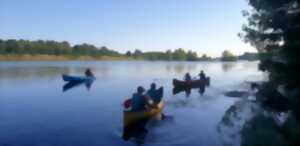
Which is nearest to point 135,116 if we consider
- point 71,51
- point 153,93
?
point 153,93

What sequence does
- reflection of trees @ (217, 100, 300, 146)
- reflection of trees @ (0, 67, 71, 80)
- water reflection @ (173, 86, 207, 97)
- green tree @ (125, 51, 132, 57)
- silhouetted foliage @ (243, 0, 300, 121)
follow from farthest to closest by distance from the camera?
1. green tree @ (125, 51, 132, 57)
2. reflection of trees @ (0, 67, 71, 80)
3. water reflection @ (173, 86, 207, 97)
4. silhouetted foliage @ (243, 0, 300, 121)
5. reflection of trees @ (217, 100, 300, 146)

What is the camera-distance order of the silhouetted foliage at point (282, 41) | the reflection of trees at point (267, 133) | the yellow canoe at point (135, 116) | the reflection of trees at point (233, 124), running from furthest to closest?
the yellow canoe at point (135, 116) → the reflection of trees at point (233, 124) → the silhouetted foliage at point (282, 41) → the reflection of trees at point (267, 133)

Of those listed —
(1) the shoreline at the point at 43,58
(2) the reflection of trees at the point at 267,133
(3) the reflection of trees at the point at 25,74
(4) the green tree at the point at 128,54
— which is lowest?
(3) the reflection of trees at the point at 25,74

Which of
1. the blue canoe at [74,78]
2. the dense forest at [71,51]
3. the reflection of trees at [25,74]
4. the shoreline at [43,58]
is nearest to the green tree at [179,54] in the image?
the dense forest at [71,51]

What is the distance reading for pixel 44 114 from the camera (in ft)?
62.2

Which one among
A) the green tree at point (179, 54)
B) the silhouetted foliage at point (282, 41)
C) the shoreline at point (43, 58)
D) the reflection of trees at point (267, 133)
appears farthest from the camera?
the green tree at point (179, 54)

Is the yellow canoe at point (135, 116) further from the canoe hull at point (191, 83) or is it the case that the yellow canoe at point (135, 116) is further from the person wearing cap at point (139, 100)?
the canoe hull at point (191, 83)

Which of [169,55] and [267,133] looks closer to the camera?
[267,133]

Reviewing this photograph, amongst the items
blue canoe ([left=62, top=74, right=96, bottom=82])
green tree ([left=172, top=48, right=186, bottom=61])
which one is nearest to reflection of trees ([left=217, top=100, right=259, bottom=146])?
blue canoe ([left=62, top=74, right=96, bottom=82])

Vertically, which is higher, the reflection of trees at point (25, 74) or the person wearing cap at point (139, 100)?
the person wearing cap at point (139, 100)

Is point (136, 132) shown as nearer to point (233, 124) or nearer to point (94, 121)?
point (94, 121)

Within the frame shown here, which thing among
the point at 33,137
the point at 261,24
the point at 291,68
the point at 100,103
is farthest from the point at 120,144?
the point at 100,103

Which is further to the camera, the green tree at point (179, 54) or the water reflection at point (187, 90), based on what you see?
the green tree at point (179, 54)

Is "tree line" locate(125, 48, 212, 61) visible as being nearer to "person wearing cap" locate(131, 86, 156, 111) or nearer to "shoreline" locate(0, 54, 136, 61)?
"shoreline" locate(0, 54, 136, 61)
